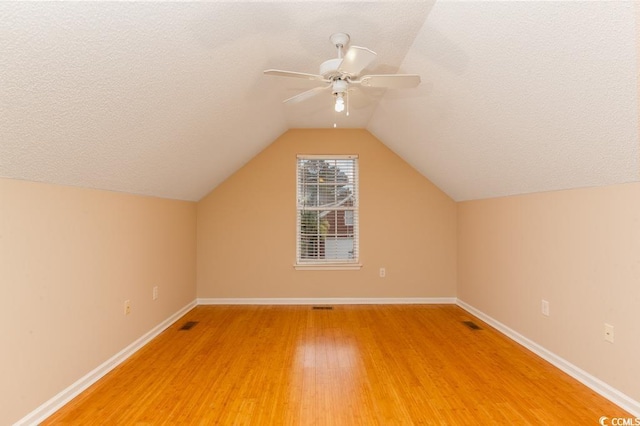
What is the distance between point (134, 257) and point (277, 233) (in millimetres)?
2078

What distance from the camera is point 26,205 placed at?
2.06 meters

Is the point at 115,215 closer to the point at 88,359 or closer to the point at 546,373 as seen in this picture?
the point at 88,359

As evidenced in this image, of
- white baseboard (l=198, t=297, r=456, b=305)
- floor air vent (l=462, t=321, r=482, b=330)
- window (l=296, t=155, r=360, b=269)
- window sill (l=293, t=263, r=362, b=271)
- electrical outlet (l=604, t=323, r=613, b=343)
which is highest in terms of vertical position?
window (l=296, t=155, r=360, b=269)

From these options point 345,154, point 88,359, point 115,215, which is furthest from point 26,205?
point 345,154

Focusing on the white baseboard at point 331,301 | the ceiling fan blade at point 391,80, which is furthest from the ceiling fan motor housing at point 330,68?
the white baseboard at point 331,301

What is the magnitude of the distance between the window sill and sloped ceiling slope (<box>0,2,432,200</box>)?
230 centimetres

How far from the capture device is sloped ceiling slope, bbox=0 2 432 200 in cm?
153

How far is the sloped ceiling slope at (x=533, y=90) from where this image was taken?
1.71 meters

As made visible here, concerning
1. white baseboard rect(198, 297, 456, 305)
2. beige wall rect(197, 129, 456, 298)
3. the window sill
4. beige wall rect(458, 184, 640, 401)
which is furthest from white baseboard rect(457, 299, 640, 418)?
the window sill

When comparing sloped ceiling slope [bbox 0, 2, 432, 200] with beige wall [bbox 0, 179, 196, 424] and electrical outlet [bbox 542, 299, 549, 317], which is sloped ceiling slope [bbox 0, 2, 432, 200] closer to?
beige wall [bbox 0, 179, 196, 424]

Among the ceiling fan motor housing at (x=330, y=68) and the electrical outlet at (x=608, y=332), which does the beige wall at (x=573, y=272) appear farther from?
the ceiling fan motor housing at (x=330, y=68)

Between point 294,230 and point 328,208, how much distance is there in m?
0.59

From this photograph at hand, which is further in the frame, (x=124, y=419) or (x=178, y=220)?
(x=178, y=220)

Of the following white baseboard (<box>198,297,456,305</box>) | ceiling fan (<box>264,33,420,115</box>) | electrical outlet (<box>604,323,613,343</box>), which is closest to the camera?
ceiling fan (<box>264,33,420,115</box>)
